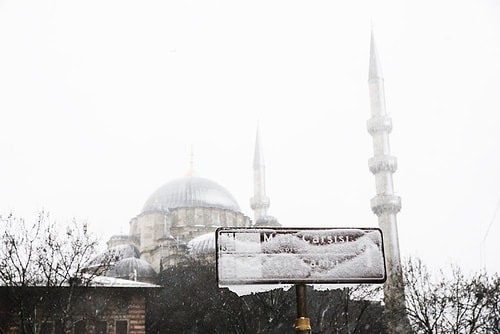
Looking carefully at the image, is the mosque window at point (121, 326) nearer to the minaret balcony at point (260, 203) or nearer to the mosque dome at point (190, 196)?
the mosque dome at point (190, 196)

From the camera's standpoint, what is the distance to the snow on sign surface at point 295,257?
308 cm

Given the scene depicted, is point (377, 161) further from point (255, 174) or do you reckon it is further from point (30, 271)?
point (30, 271)

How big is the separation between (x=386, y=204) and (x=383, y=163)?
257 cm

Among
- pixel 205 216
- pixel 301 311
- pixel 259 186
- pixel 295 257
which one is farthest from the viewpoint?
pixel 259 186

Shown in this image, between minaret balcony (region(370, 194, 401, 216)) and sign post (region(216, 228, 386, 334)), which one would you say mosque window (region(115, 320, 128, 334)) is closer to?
minaret balcony (region(370, 194, 401, 216))

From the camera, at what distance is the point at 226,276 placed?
3.06 meters

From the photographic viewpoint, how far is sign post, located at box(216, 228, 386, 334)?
10.1 ft

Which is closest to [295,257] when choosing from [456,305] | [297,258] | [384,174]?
[297,258]

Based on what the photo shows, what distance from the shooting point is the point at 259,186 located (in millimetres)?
49500

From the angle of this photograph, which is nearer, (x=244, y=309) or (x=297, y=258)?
(x=297, y=258)

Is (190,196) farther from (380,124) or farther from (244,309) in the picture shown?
(244,309)

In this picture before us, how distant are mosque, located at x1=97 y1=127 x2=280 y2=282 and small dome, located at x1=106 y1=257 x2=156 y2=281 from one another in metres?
0.66

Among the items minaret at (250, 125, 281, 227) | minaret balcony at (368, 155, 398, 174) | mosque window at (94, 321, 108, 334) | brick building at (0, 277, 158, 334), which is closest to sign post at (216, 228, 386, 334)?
brick building at (0, 277, 158, 334)

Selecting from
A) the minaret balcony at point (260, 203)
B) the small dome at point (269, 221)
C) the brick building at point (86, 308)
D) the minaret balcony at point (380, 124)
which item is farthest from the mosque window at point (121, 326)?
the minaret balcony at point (260, 203)
